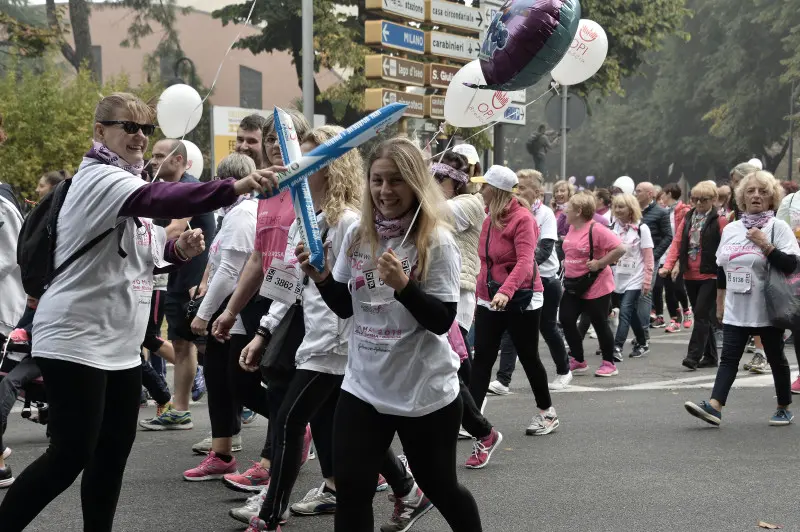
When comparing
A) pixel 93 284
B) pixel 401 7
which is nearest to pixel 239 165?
pixel 93 284

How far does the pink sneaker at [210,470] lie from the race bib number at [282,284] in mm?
1545

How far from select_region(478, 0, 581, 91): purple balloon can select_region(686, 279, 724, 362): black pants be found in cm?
572

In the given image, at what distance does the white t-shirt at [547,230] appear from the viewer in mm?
9938

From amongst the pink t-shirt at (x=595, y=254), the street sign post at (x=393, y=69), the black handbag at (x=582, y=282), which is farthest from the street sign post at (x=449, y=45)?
the black handbag at (x=582, y=282)

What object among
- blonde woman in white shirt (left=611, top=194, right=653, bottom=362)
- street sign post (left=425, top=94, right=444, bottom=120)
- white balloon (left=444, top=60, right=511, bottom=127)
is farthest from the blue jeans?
white balloon (left=444, top=60, right=511, bottom=127)

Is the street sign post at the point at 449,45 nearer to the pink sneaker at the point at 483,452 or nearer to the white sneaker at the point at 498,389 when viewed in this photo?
the white sneaker at the point at 498,389

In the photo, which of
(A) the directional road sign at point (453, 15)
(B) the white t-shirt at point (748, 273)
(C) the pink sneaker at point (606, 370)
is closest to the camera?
(B) the white t-shirt at point (748, 273)

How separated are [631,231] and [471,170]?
242 inches

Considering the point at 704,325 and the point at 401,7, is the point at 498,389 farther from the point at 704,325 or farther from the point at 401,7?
the point at 401,7

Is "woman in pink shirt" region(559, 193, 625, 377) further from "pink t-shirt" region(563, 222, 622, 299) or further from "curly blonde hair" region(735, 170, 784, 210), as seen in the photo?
"curly blonde hair" region(735, 170, 784, 210)

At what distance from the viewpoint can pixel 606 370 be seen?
10.8m

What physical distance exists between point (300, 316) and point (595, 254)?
6333 millimetres

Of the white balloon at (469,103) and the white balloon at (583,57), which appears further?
the white balloon at (583,57)

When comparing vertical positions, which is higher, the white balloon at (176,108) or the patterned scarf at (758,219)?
the white balloon at (176,108)
